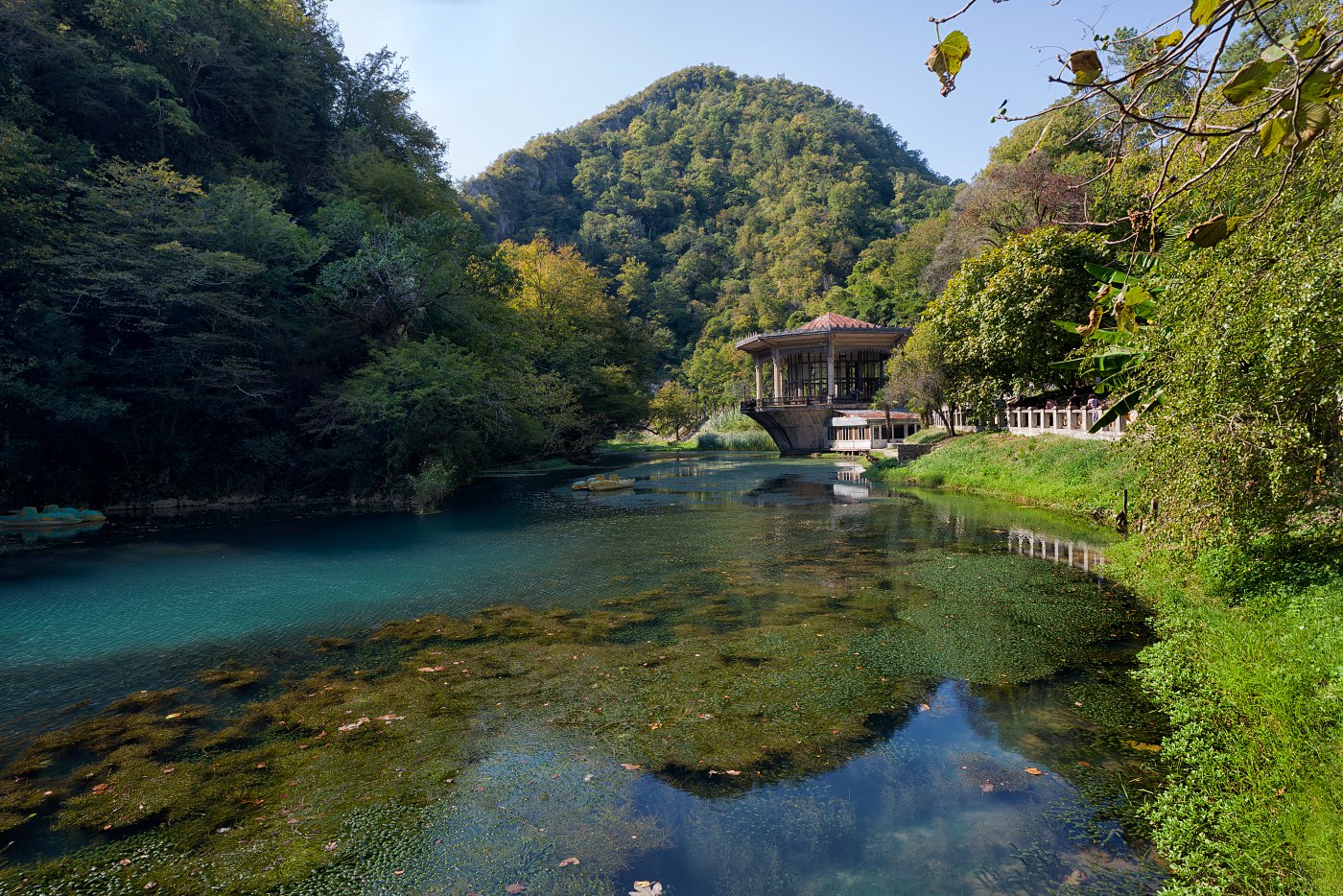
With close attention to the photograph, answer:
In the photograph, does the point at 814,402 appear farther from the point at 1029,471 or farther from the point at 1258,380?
the point at 1258,380

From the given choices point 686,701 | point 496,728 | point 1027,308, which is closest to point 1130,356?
point 686,701

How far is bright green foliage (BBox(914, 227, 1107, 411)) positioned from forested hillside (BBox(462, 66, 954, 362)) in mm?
40738

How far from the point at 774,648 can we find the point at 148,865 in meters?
5.12

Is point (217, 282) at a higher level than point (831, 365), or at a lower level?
higher

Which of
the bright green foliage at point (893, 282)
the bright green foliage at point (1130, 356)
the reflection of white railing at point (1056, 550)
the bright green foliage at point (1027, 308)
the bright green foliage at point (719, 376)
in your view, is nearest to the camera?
the bright green foliage at point (1130, 356)

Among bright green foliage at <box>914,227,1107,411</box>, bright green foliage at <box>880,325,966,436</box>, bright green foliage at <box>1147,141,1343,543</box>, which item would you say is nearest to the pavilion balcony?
bright green foliage at <box>880,325,966,436</box>

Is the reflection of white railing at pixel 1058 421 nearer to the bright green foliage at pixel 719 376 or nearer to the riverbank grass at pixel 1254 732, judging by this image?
the riverbank grass at pixel 1254 732

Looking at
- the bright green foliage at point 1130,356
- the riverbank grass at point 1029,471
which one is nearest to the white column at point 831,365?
the riverbank grass at point 1029,471

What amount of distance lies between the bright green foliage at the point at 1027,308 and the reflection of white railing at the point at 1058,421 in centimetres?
161

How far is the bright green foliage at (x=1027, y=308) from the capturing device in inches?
631

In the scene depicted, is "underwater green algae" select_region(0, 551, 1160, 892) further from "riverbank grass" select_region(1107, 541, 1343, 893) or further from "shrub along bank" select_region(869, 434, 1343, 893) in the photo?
"riverbank grass" select_region(1107, 541, 1343, 893)

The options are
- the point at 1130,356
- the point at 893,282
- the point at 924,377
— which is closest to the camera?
the point at 1130,356

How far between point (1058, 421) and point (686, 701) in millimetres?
17934

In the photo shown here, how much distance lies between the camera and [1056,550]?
11.5 m
